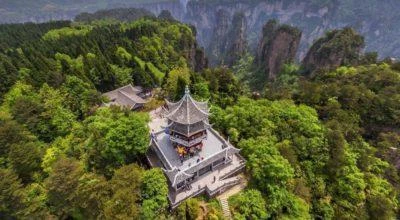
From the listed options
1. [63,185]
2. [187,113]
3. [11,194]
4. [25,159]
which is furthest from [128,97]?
[11,194]

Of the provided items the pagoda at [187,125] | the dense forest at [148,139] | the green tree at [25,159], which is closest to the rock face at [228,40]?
the dense forest at [148,139]

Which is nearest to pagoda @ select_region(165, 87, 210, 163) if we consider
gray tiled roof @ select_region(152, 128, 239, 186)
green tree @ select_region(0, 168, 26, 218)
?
gray tiled roof @ select_region(152, 128, 239, 186)

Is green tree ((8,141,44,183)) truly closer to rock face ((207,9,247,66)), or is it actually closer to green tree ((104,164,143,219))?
green tree ((104,164,143,219))

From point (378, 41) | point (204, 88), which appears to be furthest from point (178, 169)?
point (378, 41)

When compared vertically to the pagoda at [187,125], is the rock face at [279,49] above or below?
below

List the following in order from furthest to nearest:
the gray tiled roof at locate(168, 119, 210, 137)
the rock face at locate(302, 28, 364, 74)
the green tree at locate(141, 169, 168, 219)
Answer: the rock face at locate(302, 28, 364, 74) → the gray tiled roof at locate(168, 119, 210, 137) → the green tree at locate(141, 169, 168, 219)

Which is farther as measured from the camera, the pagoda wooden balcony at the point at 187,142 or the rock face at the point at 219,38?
the rock face at the point at 219,38

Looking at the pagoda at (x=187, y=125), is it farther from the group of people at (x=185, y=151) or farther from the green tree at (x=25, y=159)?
the green tree at (x=25, y=159)
